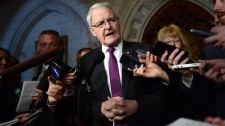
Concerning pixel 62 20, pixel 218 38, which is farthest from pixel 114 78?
pixel 62 20

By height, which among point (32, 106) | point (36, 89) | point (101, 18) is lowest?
point (32, 106)

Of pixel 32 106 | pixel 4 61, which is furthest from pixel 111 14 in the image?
pixel 4 61

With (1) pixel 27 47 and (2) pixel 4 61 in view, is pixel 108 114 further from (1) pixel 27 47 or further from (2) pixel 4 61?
(1) pixel 27 47

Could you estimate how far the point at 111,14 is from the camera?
1.67 metres

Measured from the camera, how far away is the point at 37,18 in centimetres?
558

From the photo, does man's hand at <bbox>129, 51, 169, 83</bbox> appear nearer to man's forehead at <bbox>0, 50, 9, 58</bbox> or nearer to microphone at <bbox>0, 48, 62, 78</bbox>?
microphone at <bbox>0, 48, 62, 78</bbox>

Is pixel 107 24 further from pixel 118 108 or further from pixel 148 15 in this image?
pixel 148 15

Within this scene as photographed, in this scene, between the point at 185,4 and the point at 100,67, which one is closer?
the point at 100,67

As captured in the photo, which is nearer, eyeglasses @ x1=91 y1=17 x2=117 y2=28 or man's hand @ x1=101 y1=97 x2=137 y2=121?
man's hand @ x1=101 y1=97 x2=137 y2=121

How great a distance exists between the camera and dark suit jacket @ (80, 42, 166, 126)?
54.9 inches

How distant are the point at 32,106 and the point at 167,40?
Result: 1313mm

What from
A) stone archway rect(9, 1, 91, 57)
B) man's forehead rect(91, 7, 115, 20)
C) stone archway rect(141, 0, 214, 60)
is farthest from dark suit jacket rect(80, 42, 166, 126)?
stone archway rect(9, 1, 91, 57)

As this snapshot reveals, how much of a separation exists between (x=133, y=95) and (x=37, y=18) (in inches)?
184

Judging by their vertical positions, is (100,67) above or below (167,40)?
below
